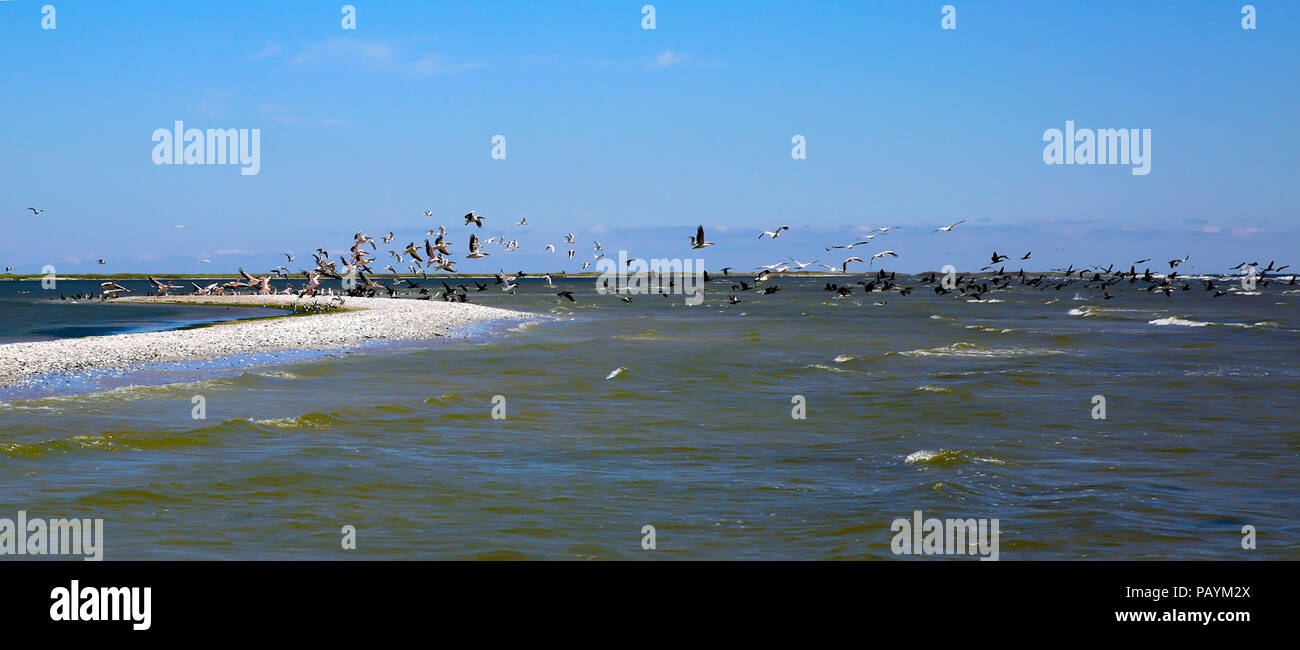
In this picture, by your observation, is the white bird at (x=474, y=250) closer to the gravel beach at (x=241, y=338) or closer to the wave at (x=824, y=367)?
the gravel beach at (x=241, y=338)

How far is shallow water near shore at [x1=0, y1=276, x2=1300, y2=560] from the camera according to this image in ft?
47.9

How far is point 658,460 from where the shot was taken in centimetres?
2069

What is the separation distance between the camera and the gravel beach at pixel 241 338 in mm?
36344

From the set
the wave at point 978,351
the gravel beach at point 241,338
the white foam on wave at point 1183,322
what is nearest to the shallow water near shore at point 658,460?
the gravel beach at point 241,338

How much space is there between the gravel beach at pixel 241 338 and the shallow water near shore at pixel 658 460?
531 centimetres

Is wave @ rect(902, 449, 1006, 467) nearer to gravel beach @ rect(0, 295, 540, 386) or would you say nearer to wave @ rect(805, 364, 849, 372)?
wave @ rect(805, 364, 849, 372)

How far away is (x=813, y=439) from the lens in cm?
2342

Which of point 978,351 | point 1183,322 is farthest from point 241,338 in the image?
point 1183,322

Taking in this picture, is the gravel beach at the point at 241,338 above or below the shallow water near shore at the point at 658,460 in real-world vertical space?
above

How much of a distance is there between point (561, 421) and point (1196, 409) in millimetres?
17530

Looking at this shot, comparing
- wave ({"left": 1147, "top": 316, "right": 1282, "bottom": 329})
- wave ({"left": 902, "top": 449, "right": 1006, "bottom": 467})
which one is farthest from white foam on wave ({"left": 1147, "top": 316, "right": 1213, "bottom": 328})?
wave ({"left": 902, "top": 449, "right": 1006, "bottom": 467})

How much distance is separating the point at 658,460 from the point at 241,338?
110ft
